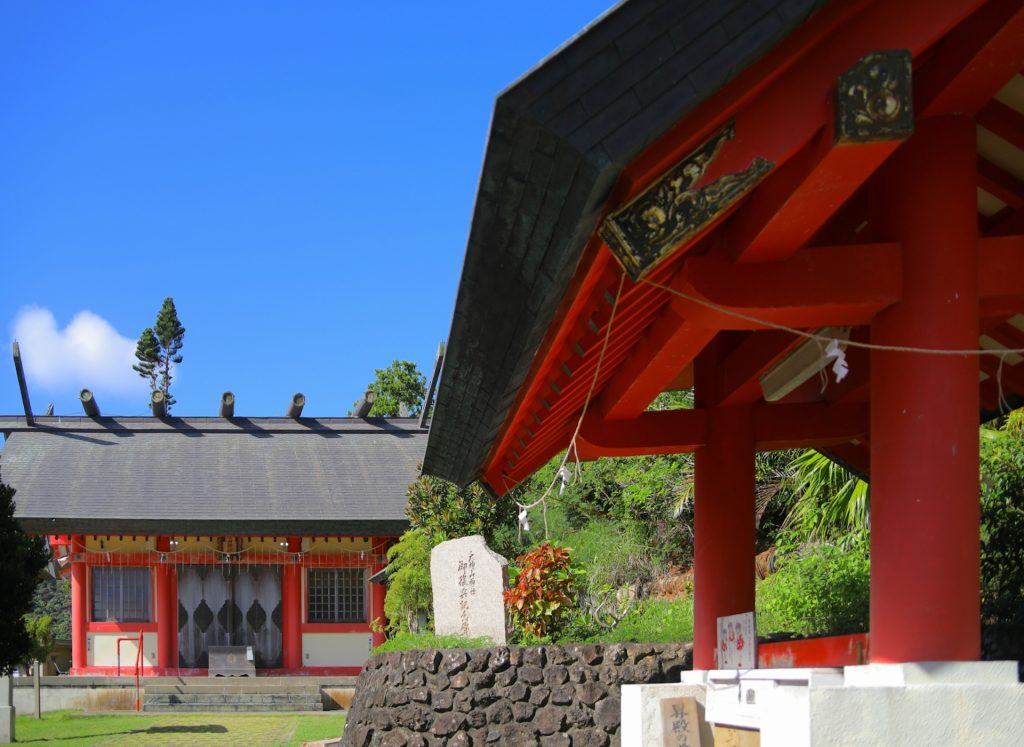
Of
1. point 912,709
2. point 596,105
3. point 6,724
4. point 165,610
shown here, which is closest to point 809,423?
point 912,709

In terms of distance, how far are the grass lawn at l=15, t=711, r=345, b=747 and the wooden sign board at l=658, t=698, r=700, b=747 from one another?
12290 mm

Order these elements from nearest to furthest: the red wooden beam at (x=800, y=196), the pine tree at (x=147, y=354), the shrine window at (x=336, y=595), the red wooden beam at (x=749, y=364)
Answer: the red wooden beam at (x=800, y=196)
the red wooden beam at (x=749, y=364)
the shrine window at (x=336, y=595)
the pine tree at (x=147, y=354)

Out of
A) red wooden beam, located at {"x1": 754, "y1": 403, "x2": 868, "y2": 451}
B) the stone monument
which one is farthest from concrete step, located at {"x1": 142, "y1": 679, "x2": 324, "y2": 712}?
red wooden beam, located at {"x1": 754, "y1": 403, "x2": 868, "y2": 451}

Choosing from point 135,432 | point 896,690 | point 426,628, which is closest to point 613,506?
point 426,628

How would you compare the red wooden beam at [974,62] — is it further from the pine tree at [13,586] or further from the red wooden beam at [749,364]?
the pine tree at [13,586]

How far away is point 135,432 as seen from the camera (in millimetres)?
32188

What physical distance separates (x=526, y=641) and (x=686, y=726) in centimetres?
770

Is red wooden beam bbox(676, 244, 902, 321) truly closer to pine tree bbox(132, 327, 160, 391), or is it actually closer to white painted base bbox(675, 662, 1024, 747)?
white painted base bbox(675, 662, 1024, 747)

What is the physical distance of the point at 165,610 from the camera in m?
27.4

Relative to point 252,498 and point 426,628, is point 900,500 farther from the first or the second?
point 252,498

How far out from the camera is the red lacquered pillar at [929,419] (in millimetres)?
4336

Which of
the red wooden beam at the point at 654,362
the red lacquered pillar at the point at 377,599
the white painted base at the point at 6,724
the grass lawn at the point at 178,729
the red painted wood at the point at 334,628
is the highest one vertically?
the red wooden beam at the point at 654,362

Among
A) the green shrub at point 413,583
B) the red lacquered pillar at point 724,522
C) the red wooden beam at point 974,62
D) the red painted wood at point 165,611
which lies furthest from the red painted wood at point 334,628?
the red wooden beam at point 974,62

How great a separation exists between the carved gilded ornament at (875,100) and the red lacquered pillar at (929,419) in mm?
854
